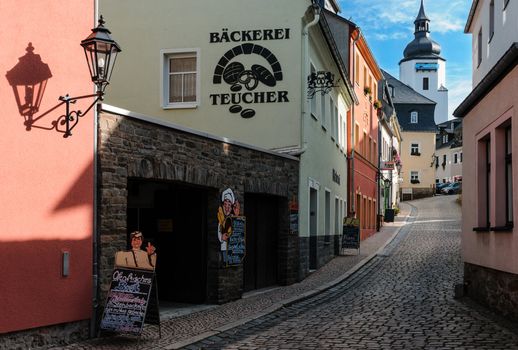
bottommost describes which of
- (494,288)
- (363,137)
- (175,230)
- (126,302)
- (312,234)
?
(494,288)

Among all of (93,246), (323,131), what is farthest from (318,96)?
(93,246)

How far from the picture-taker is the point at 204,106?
18.4 m

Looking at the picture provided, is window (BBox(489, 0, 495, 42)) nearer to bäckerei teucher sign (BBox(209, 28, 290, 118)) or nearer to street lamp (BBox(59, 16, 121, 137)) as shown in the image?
bäckerei teucher sign (BBox(209, 28, 290, 118))

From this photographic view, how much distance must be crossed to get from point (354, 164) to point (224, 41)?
12976mm

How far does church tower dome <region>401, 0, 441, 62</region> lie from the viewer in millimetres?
103250

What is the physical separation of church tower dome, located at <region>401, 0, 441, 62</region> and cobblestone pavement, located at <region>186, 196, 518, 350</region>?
87.3 m

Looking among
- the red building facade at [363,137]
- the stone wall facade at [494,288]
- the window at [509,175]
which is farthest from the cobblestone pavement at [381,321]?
the red building facade at [363,137]

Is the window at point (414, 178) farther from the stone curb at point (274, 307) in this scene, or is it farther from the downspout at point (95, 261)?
the downspout at point (95, 261)

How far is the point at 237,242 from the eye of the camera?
13.7m

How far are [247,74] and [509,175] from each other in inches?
308

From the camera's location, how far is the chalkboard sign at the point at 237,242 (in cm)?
1336

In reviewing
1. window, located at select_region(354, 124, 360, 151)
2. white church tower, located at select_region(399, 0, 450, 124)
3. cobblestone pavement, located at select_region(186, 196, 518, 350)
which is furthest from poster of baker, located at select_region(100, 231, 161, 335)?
white church tower, located at select_region(399, 0, 450, 124)

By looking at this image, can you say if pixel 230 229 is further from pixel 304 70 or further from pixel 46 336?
pixel 304 70

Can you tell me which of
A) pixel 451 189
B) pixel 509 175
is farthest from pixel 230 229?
pixel 451 189
